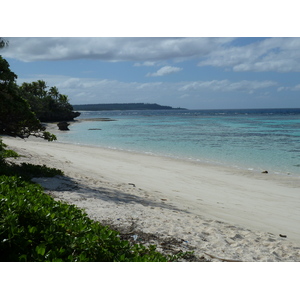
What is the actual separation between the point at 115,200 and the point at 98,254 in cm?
426

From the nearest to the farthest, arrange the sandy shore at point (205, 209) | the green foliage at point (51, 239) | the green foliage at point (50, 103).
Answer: the green foliage at point (51, 239)
the sandy shore at point (205, 209)
the green foliage at point (50, 103)

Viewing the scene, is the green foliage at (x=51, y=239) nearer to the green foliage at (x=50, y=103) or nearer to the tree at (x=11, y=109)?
the tree at (x=11, y=109)

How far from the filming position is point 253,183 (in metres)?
14.6

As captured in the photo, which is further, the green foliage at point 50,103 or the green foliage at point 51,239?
the green foliage at point 50,103

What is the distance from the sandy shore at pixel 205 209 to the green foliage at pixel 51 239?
114 centimetres

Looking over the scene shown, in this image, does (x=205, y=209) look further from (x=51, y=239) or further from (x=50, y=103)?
(x=50, y=103)

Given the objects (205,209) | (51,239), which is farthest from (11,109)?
(51,239)

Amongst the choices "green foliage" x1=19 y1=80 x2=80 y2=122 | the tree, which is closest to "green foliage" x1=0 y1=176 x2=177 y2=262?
the tree

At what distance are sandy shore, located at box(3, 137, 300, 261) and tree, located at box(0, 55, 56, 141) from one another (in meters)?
2.27

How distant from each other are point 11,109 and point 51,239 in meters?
7.01

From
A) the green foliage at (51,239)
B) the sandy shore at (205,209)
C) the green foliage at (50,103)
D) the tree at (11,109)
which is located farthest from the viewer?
the green foliage at (50,103)

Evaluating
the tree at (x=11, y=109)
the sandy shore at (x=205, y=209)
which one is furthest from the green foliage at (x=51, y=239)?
the tree at (x=11, y=109)

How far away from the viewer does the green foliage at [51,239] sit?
403 cm

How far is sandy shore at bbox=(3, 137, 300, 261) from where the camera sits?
19.3 feet
